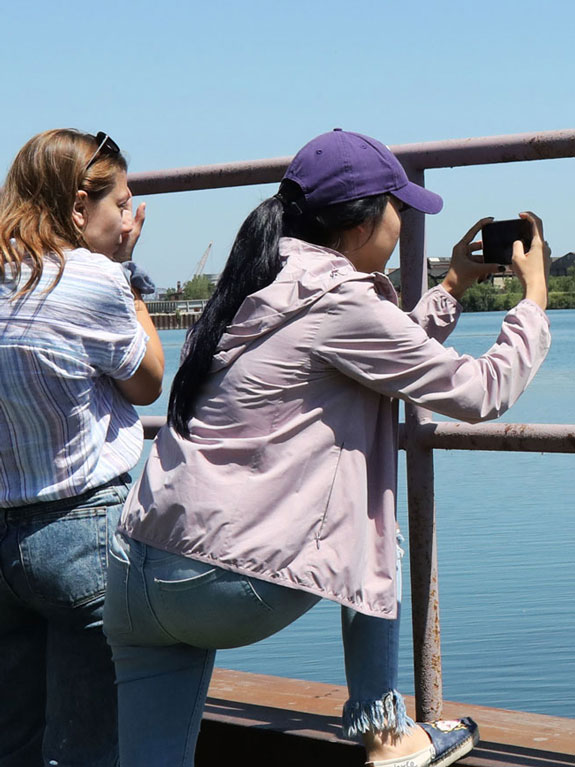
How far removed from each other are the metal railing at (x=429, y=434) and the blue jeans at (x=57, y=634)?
0.59 metres

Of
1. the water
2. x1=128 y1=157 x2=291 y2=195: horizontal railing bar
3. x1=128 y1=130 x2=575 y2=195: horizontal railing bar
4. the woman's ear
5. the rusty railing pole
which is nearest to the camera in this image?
the woman's ear

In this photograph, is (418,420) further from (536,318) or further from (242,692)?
(242,692)

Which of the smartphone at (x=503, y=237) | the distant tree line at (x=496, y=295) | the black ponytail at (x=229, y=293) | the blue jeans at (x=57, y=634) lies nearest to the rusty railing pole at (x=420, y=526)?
the distant tree line at (x=496, y=295)

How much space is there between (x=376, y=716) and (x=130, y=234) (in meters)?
0.94

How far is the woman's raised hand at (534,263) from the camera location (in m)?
1.94

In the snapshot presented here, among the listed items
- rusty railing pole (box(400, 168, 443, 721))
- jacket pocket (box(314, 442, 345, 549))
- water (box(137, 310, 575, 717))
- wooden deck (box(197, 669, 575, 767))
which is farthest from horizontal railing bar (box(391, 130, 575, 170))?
water (box(137, 310, 575, 717))

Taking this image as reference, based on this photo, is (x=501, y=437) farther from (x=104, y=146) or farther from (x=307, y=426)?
(x=104, y=146)

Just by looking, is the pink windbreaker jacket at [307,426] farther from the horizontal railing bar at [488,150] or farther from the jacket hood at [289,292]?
the horizontal railing bar at [488,150]

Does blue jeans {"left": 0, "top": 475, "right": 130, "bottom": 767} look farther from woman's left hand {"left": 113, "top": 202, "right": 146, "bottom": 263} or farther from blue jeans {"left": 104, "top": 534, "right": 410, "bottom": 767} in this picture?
woman's left hand {"left": 113, "top": 202, "right": 146, "bottom": 263}

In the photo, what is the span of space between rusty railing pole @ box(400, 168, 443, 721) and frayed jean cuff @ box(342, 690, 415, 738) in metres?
0.30

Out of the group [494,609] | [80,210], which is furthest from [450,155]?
[494,609]

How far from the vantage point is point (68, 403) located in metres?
1.94

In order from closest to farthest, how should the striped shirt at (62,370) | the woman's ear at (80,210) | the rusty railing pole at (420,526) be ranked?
the striped shirt at (62,370) < the woman's ear at (80,210) < the rusty railing pole at (420,526)

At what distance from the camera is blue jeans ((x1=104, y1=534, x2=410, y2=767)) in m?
1.78
